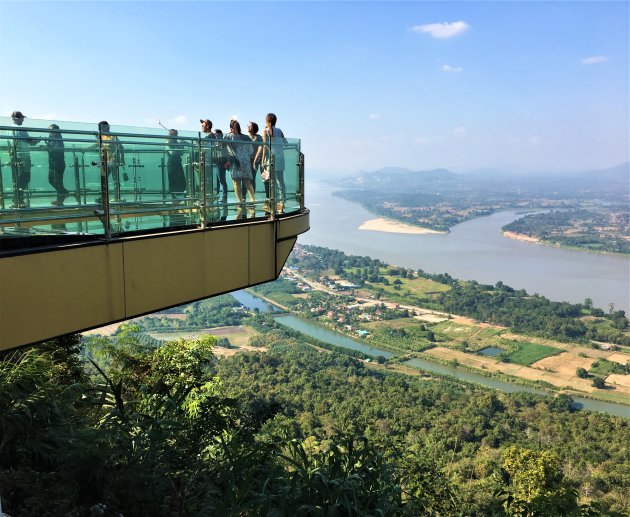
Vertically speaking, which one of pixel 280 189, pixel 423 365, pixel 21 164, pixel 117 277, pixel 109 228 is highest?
pixel 21 164

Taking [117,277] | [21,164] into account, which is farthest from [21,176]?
[117,277]

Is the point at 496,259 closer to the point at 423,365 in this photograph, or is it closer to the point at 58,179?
the point at 423,365

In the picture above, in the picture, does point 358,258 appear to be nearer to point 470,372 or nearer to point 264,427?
point 470,372

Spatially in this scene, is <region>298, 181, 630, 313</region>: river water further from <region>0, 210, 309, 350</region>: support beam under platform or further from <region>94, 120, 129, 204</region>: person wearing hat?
<region>94, 120, 129, 204</region>: person wearing hat

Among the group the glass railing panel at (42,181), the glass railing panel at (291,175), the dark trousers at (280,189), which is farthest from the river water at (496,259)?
the glass railing panel at (42,181)

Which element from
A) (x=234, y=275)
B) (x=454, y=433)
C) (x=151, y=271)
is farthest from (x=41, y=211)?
(x=454, y=433)
